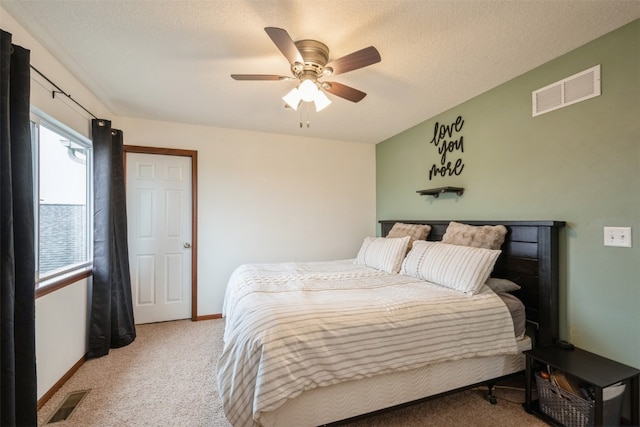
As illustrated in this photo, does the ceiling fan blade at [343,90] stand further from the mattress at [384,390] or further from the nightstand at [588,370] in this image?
the nightstand at [588,370]

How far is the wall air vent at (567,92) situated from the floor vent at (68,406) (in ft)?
12.9

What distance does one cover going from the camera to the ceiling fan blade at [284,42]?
1.41 metres

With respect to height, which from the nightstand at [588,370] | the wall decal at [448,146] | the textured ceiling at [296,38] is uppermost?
the textured ceiling at [296,38]

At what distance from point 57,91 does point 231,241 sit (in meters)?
2.18

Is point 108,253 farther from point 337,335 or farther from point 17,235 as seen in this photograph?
point 337,335

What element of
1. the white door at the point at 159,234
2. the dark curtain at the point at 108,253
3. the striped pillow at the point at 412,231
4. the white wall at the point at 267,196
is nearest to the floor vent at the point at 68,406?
the dark curtain at the point at 108,253

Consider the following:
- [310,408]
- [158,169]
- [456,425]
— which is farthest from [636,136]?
[158,169]

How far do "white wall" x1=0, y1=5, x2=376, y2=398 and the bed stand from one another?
1.47m

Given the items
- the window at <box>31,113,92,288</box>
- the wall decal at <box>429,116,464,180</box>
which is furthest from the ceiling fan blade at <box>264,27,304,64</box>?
the wall decal at <box>429,116,464,180</box>

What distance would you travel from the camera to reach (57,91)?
208 centimetres

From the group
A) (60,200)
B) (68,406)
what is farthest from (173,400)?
(60,200)

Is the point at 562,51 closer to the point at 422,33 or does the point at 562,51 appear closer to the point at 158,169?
the point at 422,33

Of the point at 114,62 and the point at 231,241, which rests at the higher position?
the point at 114,62

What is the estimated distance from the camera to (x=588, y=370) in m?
1.62
